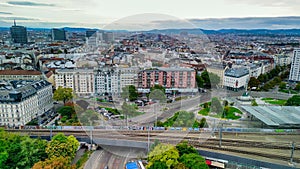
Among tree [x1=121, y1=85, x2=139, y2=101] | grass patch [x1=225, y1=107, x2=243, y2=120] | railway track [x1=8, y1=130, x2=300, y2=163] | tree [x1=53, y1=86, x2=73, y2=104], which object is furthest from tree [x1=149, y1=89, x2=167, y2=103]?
tree [x1=53, y1=86, x2=73, y2=104]

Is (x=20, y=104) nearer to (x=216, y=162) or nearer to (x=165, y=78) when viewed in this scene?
(x=165, y=78)

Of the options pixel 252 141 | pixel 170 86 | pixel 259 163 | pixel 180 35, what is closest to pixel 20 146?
pixel 170 86

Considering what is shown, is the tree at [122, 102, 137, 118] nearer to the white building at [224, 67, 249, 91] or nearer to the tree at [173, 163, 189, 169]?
the tree at [173, 163, 189, 169]

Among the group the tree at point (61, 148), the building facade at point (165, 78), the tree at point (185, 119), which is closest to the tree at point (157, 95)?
the building facade at point (165, 78)

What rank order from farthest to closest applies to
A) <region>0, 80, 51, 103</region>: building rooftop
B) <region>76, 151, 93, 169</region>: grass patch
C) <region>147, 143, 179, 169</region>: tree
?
<region>0, 80, 51, 103</region>: building rooftop, <region>76, 151, 93, 169</region>: grass patch, <region>147, 143, 179, 169</region>: tree

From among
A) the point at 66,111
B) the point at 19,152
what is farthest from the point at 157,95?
the point at 66,111

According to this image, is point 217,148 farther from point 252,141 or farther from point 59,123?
point 59,123
